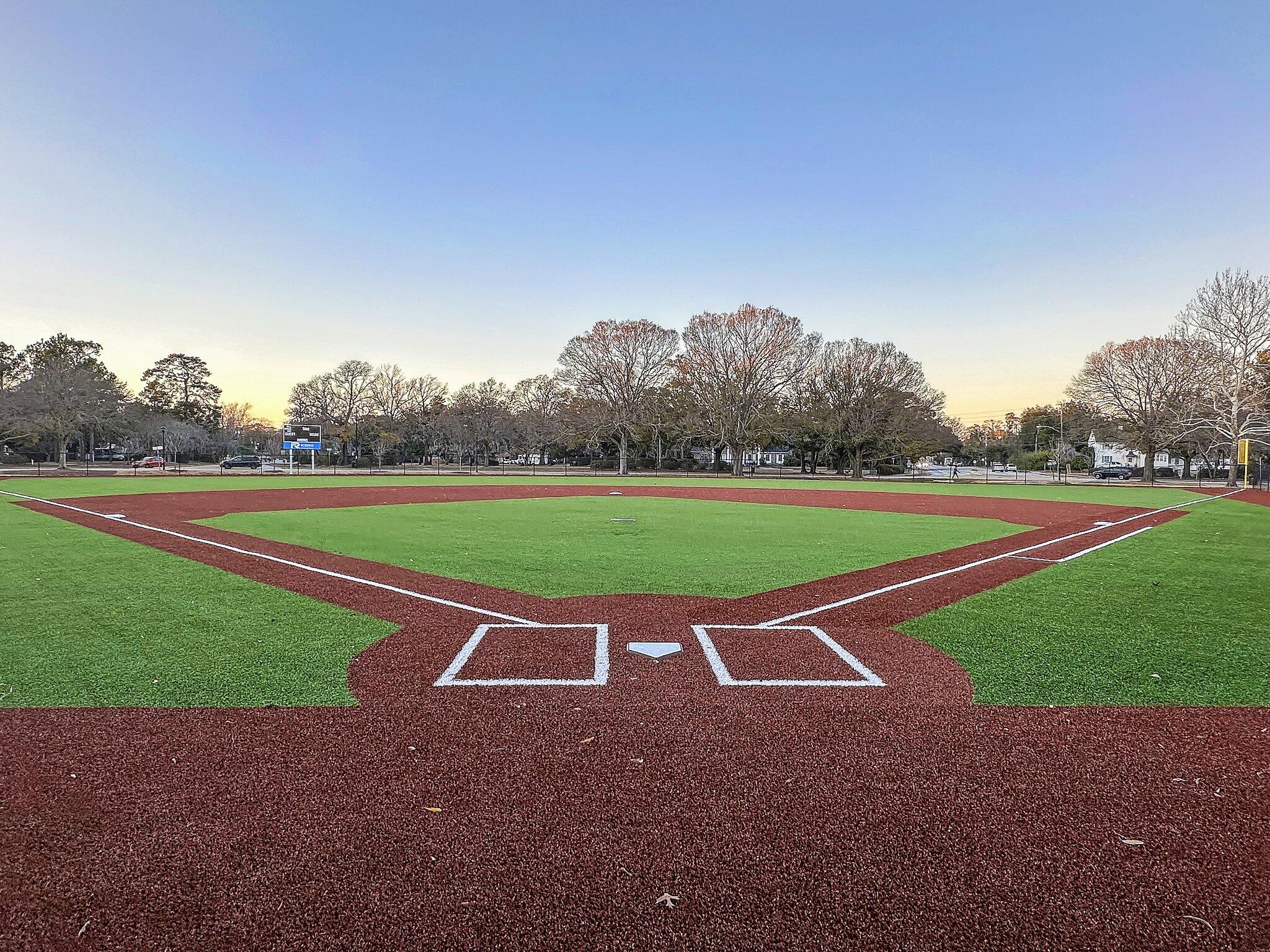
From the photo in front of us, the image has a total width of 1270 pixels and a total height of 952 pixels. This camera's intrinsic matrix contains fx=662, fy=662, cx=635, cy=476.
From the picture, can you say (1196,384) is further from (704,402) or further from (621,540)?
(621,540)

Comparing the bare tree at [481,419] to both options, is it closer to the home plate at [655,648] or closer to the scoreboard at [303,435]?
the scoreboard at [303,435]

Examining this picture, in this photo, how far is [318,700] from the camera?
4816mm

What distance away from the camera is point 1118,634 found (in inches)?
270

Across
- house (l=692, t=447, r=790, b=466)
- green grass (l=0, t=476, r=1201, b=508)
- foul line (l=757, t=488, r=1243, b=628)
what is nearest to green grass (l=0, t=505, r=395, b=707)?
foul line (l=757, t=488, r=1243, b=628)

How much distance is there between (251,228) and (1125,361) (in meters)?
63.0

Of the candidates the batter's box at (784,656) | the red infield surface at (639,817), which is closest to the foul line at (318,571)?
the red infield surface at (639,817)

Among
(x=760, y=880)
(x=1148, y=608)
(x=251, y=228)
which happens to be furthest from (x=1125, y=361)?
(x=760, y=880)

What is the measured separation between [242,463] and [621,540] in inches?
2458

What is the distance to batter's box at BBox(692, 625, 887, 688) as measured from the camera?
17.5ft

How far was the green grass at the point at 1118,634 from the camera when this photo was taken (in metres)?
5.21

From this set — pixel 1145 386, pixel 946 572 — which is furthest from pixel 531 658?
pixel 1145 386

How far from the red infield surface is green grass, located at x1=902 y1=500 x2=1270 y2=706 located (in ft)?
1.35

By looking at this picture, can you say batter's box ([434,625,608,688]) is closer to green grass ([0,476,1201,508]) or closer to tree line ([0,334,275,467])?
green grass ([0,476,1201,508])

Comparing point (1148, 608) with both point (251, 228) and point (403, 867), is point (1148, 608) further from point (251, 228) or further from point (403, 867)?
point (251, 228)
